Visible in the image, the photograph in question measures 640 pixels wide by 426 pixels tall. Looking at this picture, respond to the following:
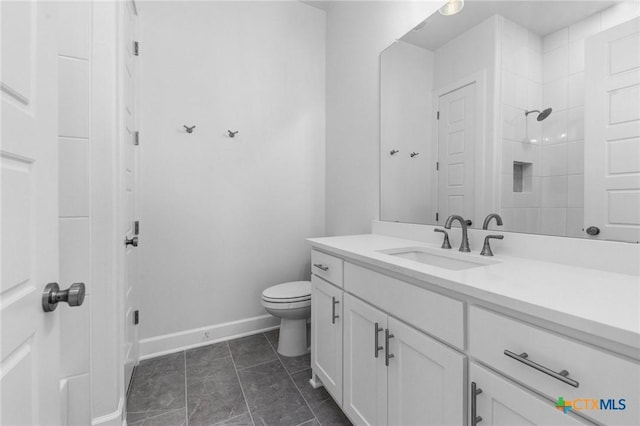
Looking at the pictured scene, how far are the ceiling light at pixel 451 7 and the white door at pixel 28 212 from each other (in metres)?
1.59

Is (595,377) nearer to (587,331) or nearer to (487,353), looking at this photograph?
(587,331)

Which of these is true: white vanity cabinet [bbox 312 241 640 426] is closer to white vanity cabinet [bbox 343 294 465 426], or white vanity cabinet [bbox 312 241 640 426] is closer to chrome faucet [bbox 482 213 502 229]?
white vanity cabinet [bbox 343 294 465 426]

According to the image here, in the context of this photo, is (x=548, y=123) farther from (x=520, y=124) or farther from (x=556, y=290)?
(x=556, y=290)

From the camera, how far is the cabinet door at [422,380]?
0.80m

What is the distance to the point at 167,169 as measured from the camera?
2020mm

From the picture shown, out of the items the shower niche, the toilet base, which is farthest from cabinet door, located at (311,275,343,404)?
the shower niche

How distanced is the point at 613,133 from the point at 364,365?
3.94 ft

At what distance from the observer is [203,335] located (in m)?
2.14

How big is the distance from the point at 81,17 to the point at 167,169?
0.99m

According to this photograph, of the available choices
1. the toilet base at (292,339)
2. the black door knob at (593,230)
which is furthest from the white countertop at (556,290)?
the toilet base at (292,339)

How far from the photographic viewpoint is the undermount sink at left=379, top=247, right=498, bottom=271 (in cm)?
115

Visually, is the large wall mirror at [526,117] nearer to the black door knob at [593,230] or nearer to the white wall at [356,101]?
the black door knob at [593,230]

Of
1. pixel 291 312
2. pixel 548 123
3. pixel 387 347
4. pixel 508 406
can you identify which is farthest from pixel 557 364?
pixel 291 312

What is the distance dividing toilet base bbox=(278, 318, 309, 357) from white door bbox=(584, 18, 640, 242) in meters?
1.69
